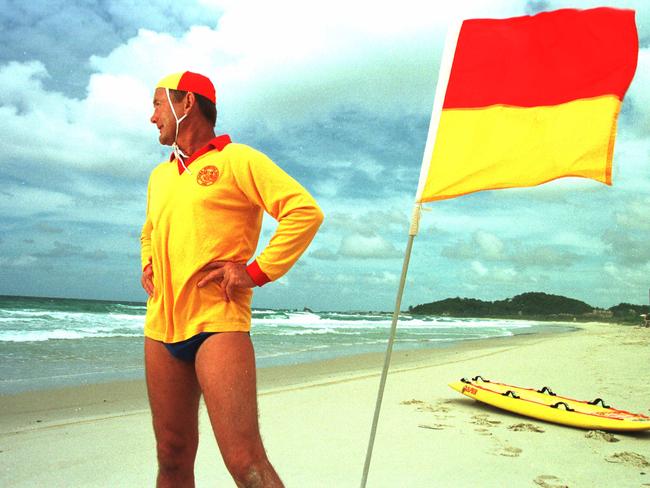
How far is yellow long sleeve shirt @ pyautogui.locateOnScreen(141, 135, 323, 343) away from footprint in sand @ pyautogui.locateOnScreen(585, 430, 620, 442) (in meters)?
4.59

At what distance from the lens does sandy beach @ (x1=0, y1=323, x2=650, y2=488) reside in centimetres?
427

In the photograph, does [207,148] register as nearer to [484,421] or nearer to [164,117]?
[164,117]

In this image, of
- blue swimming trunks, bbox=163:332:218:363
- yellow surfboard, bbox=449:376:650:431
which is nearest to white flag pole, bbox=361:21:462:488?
blue swimming trunks, bbox=163:332:218:363

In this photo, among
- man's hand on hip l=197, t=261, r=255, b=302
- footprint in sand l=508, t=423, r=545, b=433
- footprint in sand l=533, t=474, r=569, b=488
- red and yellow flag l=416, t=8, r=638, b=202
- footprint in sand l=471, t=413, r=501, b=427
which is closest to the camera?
man's hand on hip l=197, t=261, r=255, b=302

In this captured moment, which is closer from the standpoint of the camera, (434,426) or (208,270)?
(208,270)

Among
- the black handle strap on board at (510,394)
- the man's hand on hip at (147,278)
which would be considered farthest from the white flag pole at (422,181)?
the black handle strap on board at (510,394)

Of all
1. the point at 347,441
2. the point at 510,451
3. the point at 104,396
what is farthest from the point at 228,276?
the point at 104,396

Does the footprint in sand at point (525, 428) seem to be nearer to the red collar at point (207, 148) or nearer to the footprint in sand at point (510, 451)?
the footprint in sand at point (510, 451)

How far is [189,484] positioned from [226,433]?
1.85 feet

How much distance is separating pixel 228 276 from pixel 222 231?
0.18 m

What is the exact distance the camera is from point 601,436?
18.6ft

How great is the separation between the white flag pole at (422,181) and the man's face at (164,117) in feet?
4.15

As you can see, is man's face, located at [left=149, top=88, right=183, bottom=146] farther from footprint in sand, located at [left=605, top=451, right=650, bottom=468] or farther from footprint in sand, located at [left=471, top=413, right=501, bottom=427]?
footprint in sand, located at [left=471, top=413, right=501, bottom=427]

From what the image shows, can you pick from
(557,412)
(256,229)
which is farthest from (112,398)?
(256,229)
